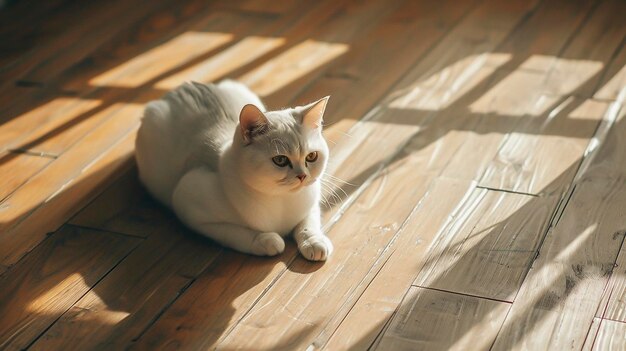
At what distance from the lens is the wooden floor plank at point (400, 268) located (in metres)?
1.81

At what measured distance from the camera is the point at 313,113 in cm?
196

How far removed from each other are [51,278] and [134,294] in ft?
0.72

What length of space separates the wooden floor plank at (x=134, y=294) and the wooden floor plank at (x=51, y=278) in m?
0.03

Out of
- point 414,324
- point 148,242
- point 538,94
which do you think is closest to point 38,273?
point 148,242

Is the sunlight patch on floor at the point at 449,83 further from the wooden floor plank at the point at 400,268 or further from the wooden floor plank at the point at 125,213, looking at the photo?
the wooden floor plank at the point at 125,213

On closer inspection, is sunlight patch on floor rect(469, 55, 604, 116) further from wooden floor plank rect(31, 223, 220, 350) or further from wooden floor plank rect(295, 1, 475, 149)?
wooden floor plank rect(31, 223, 220, 350)

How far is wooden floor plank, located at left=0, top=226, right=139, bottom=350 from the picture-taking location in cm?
190

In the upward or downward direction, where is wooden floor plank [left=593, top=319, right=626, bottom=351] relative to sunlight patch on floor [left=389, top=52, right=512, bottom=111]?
upward

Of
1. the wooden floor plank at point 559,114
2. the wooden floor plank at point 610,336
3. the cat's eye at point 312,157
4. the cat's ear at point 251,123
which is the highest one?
the cat's ear at point 251,123

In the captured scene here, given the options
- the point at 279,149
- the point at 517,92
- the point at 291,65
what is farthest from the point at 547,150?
the point at 291,65

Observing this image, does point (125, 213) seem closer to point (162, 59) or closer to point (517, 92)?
point (162, 59)

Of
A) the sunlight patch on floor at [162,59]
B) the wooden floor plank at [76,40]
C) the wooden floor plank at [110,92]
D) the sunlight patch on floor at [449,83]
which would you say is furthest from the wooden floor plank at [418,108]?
the wooden floor plank at [76,40]

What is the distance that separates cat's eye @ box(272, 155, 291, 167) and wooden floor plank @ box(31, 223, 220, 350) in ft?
1.04

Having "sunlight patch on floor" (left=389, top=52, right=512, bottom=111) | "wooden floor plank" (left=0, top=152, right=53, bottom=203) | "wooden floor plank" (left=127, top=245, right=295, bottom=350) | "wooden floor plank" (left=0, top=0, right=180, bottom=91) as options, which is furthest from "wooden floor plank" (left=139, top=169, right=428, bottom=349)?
"wooden floor plank" (left=0, top=0, right=180, bottom=91)
